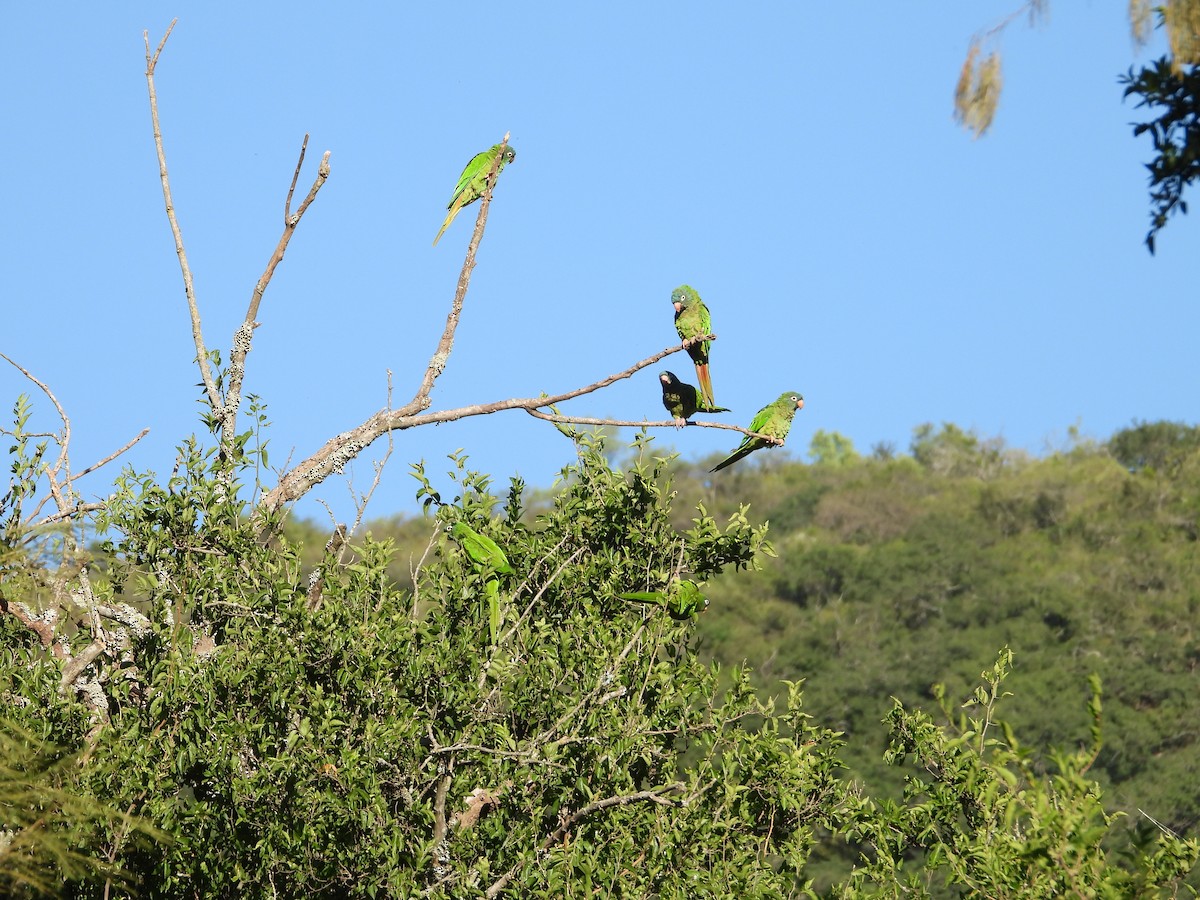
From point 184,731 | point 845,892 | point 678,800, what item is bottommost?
point 845,892

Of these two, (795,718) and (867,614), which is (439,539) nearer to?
(795,718)

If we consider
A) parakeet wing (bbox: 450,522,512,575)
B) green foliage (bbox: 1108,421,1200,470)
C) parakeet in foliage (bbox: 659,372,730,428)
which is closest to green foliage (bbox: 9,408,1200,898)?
parakeet wing (bbox: 450,522,512,575)

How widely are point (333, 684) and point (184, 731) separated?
50 cm

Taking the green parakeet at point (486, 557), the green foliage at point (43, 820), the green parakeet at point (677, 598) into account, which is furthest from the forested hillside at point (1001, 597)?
the green foliage at point (43, 820)

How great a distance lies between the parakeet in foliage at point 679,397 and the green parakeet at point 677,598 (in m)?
2.52

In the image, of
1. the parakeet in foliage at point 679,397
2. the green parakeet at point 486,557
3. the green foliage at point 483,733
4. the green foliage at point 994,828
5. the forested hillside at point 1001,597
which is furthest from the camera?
the forested hillside at point 1001,597

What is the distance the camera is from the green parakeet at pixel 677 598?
5.45 m

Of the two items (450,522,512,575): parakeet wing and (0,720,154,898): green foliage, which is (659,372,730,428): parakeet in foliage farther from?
(0,720,154,898): green foliage

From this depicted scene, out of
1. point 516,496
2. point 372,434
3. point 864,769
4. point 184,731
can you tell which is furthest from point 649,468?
point 864,769

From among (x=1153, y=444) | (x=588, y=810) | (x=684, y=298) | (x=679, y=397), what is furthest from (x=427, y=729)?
(x=1153, y=444)

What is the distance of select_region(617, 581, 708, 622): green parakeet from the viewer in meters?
5.45

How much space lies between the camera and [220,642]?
5055 mm

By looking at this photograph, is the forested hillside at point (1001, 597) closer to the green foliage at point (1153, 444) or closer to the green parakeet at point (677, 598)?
the green foliage at point (1153, 444)

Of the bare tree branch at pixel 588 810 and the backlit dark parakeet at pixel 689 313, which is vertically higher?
the backlit dark parakeet at pixel 689 313
